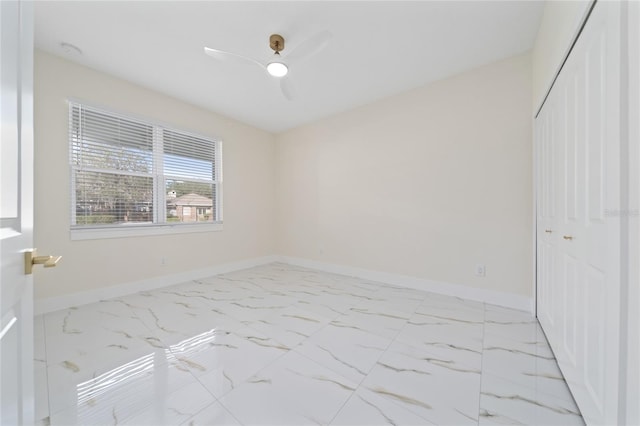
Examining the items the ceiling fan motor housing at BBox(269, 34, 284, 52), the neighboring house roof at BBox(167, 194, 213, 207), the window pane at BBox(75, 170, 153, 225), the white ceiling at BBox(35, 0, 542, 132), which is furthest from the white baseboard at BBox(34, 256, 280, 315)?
the ceiling fan motor housing at BBox(269, 34, 284, 52)

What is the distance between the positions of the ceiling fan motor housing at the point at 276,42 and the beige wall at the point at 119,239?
2075mm

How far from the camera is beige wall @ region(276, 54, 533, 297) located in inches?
102

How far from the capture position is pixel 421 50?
8.14ft

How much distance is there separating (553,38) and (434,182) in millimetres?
1630

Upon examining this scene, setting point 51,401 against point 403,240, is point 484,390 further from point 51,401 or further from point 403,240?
point 51,401

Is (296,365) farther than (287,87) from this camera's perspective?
No

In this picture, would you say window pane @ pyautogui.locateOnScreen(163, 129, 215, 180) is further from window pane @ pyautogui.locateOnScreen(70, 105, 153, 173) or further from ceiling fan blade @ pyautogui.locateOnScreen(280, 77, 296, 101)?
ceiling fan blade @ pyautogui.locateOnScreen(280, 77, 296, 101)

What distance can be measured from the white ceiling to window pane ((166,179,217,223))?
1.33 metres

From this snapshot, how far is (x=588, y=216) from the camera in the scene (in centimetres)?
119

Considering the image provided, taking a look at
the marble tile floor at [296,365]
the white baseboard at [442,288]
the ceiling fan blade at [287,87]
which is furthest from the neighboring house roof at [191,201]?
the ceiling fan blade at [287,87]

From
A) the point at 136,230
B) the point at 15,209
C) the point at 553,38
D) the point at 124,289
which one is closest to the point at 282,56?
the point at 553,38

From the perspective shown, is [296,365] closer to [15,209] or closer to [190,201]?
[15,209]

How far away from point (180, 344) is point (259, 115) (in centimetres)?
346

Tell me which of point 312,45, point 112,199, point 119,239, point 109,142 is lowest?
point 119,239
